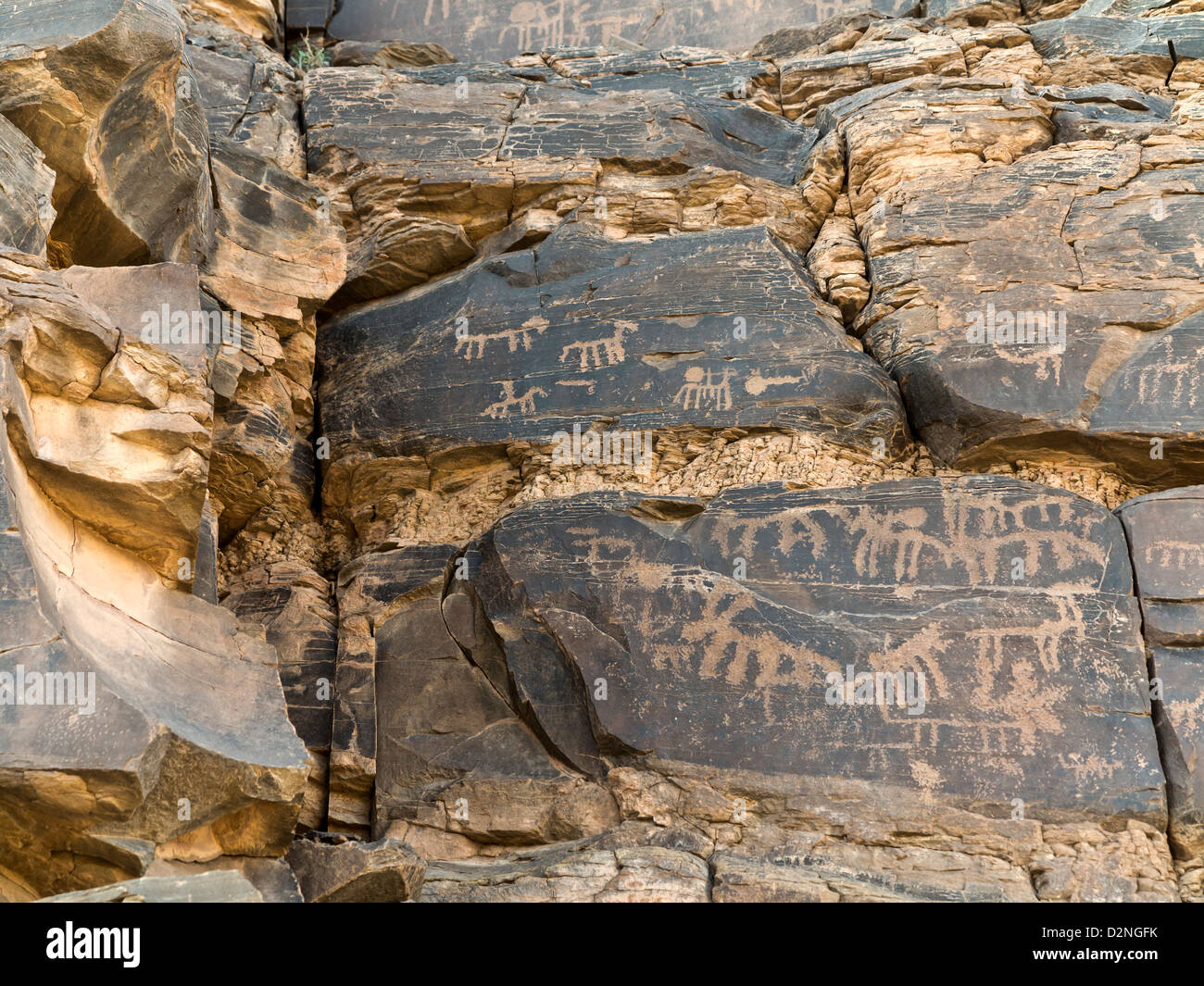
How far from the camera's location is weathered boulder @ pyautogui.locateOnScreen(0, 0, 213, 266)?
7164 millimetres

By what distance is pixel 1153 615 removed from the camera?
7281 mm

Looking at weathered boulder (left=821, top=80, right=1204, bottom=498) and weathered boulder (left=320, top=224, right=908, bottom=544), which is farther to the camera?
weathered boulder (left=320, top=224, right=908, bottom=544)

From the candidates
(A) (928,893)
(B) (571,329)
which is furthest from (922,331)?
(A) (928,893)

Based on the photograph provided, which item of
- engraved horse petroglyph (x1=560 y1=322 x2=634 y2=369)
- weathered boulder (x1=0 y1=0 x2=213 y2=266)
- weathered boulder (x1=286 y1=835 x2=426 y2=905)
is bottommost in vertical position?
weathered boulder (x1=286 y1=835 x2=426 y2=905)

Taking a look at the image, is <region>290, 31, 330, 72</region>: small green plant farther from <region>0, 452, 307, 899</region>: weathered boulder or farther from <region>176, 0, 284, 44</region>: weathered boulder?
<region>0, 452, 307, 899</region>: weathered boulder

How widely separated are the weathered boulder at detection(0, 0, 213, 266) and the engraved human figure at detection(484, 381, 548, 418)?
6.67 ft

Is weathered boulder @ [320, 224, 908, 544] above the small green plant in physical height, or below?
below

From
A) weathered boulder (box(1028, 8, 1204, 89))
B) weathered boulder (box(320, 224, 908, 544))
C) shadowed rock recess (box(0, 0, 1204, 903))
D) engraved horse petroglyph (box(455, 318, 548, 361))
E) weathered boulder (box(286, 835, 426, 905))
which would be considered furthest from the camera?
weathered boulder (box(1028, 8, 1204, 89))

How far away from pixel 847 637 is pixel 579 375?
7.89 ft

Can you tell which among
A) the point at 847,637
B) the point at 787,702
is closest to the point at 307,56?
the point at 847,637

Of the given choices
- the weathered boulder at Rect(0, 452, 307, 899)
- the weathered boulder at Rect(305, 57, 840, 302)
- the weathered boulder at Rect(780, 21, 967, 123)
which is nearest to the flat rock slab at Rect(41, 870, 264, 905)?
the weathered boulder at Rect(0, 452, 307, 899)

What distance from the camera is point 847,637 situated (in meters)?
7.38

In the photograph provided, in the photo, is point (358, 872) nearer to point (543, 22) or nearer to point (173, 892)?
point (173, 892)

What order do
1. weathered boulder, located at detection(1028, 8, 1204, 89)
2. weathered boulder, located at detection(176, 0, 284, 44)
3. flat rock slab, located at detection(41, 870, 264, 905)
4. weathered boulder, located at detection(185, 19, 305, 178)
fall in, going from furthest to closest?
weathered boulder, located at detection(176, 0, 284, 44)
weathered boulder, located at detection(1028, 8, 1204, 89)
weathered boulder, located at detection(185, 19, 305, 178)
flat rock slab, located at detection(41, 870, 264, 905)
